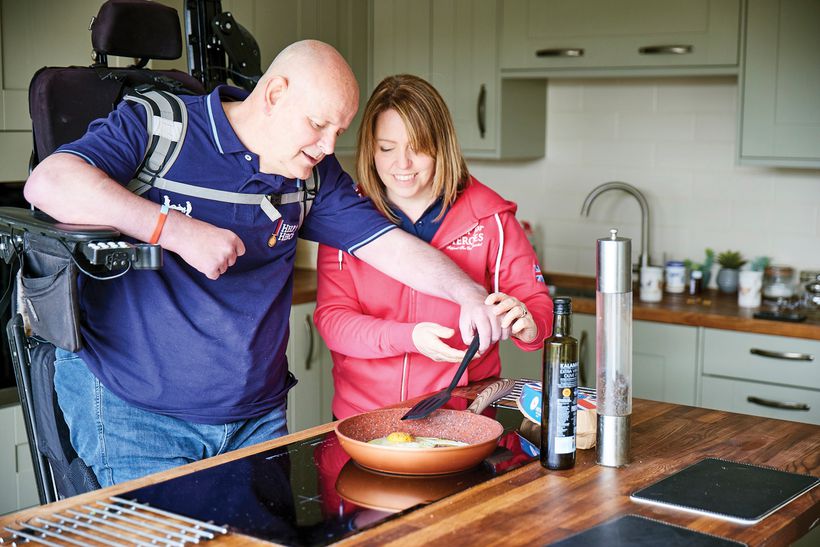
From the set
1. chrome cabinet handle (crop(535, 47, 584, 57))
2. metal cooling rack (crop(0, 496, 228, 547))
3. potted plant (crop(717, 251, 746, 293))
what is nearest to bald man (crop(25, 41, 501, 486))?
metal cooling rack (crop(0, 496, 228, 547))

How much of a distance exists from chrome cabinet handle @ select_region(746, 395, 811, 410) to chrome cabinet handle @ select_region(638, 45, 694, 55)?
122 centimetres

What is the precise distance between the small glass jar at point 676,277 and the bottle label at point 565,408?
93.3 inches

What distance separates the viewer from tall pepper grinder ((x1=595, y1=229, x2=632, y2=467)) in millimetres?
1702

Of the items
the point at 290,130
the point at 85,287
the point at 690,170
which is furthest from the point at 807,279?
the point at 85,287

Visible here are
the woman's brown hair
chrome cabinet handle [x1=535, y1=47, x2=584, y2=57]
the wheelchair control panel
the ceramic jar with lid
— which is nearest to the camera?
the wheelchair control panel

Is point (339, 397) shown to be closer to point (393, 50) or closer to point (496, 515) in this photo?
point (496, 515)

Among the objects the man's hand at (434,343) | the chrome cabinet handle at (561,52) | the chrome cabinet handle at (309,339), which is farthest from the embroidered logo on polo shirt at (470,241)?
the chrome cabinet handle at (561,52)

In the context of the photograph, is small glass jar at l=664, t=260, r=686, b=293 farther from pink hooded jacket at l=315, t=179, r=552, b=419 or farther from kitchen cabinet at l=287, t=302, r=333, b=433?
pink hooded jacket at l=315, t=179, r=552, b=419

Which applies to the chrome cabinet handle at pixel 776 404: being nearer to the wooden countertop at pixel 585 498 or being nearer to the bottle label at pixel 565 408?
the wooden countertop at pixel 585 498

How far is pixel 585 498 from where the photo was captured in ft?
5.12

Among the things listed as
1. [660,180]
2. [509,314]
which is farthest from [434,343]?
[660,180]

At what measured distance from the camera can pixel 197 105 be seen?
2023mm

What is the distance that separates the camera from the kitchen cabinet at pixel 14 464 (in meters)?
3.24

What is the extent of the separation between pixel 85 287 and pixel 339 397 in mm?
627
